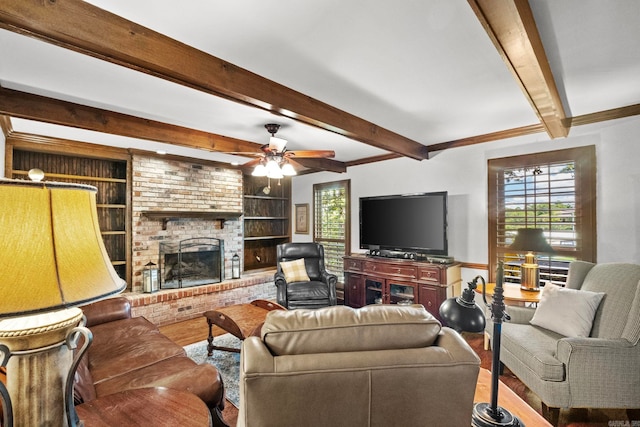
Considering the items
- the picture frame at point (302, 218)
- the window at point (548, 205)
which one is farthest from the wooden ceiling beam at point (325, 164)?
the window at point (548, 205)

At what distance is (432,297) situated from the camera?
12.8 ft

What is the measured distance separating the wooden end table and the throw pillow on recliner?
3.15 m

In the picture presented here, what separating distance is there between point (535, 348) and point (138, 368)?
2.73 m

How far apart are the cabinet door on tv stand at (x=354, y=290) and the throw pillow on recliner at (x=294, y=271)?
0.69 metres

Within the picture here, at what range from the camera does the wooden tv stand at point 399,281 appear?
3871mm

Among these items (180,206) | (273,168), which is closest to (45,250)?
(273,168)

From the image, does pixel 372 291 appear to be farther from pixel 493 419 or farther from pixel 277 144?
pixel 493 419

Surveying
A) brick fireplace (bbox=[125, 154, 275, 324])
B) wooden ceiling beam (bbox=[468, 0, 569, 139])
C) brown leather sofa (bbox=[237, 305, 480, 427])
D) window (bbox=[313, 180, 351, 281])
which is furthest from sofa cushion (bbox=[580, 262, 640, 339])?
brick fireplace (bbox=[125, 154, 275, 324])

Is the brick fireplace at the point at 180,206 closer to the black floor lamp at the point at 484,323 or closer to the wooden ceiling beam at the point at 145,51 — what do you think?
the wooden ceiling beam at the point at 145,51

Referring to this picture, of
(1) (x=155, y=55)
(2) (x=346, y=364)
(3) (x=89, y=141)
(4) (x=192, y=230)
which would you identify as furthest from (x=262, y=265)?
(2) (x=346, y=364)

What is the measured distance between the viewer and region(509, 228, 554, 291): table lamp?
2992mm

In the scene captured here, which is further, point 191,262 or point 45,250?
point 191,262

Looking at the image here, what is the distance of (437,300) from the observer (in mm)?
3879

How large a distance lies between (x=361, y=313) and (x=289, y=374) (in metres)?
0.37
